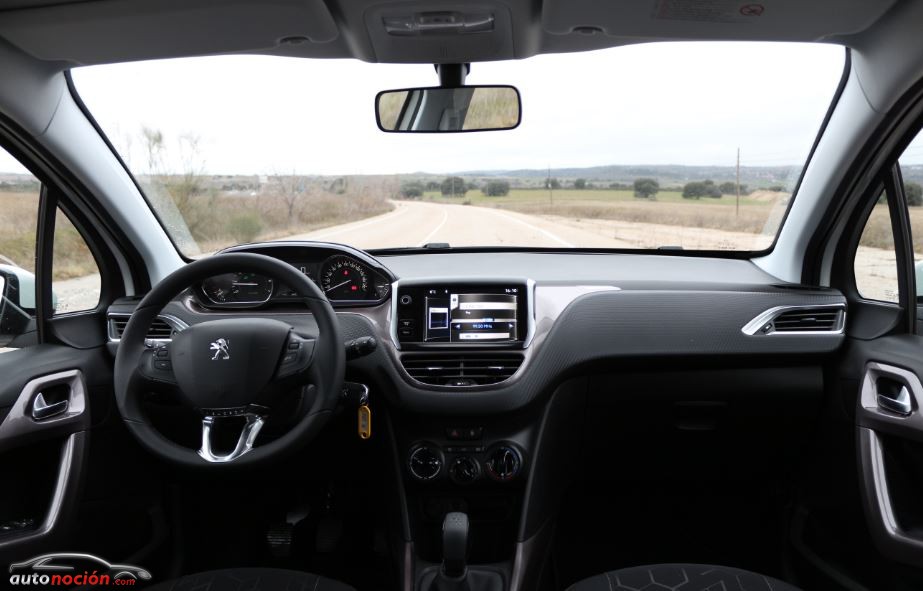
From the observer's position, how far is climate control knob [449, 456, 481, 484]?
10.0 feet

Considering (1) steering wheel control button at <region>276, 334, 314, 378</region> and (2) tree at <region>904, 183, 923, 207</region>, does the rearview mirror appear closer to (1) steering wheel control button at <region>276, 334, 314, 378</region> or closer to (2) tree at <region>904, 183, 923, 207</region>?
(1) steering wheel control button at <region>276, 334, 314, 378</region>

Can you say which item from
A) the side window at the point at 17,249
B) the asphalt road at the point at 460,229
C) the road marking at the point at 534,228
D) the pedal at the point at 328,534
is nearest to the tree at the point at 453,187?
the asphalt road at the point at 460,229

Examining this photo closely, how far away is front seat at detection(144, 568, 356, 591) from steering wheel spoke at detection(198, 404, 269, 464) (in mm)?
435

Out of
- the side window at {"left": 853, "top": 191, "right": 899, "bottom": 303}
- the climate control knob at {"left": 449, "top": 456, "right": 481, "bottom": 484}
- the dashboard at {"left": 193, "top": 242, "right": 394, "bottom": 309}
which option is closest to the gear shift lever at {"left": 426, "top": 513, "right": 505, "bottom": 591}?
the climate control knob at {"left": 449, "top": 456, "right": 481, "bottom": 484}

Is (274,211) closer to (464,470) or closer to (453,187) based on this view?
(453,187)

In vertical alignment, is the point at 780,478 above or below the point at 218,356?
below

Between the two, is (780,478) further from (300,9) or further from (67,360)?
(67,360)

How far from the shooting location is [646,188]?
138 inches

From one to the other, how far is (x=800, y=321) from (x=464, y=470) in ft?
5.33

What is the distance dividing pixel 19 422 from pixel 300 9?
1.82m

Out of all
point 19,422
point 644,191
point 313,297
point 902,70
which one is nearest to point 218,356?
point 313,297

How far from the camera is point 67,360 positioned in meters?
2.98

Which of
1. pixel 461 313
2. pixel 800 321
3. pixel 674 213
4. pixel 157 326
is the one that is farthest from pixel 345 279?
pixel 800 321

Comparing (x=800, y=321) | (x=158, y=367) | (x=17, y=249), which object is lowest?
(x=158, y=367)
